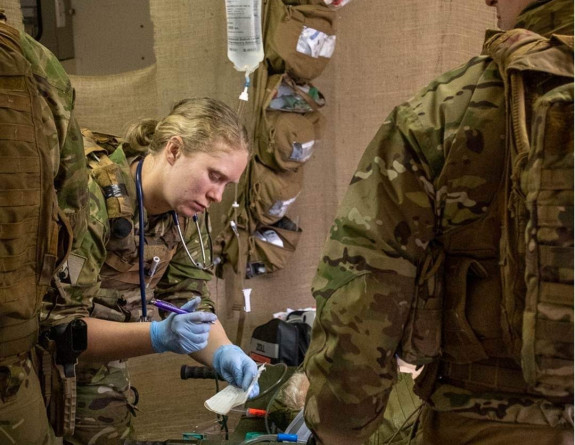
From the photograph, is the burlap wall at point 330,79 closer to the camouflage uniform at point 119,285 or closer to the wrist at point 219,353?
the camouflage uniform at point 119,285

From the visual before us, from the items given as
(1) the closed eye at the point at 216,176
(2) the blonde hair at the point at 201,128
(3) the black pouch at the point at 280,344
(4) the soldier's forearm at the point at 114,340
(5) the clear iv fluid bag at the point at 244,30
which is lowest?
(3) the black pouch at the point at 280,344

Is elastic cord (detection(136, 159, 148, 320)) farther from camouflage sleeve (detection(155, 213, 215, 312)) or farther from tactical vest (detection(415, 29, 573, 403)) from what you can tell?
tactical vest (detection(415, 29, 573, 403))

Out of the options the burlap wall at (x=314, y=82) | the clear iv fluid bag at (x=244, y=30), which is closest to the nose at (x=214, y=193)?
the clear iv fluid bag at (x=244, y=30)

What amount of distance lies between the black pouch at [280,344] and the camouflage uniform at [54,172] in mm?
1361

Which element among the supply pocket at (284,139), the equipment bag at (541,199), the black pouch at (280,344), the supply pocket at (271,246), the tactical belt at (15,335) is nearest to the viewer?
the equipment bag at (541,199)

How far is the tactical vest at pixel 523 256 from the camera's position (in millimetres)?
1090

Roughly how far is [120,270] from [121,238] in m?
0.19

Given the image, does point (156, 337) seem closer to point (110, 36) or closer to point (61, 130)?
point (61, 130)

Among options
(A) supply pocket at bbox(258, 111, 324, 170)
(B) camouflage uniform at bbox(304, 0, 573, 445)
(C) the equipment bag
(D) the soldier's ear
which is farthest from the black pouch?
(C) the equipment bag

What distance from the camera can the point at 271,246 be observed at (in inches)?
139

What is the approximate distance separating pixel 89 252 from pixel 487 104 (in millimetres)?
1220

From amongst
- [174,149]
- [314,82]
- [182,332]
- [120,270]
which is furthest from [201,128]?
[314,82]

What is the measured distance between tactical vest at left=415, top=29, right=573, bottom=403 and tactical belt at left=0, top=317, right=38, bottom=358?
792mm

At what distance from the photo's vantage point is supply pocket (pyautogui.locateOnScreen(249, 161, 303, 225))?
3.38 m
